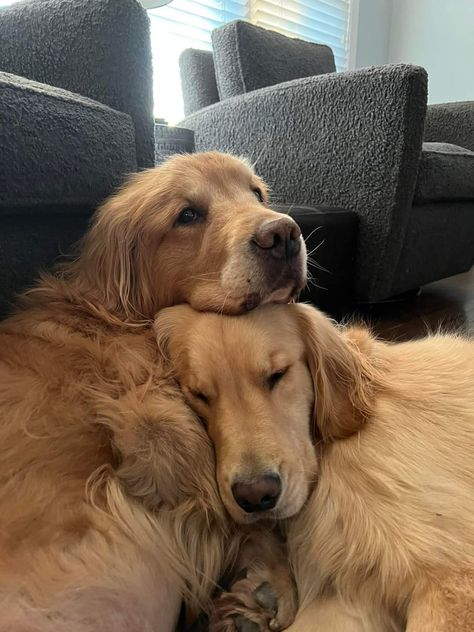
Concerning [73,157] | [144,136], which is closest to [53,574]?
[73,157]

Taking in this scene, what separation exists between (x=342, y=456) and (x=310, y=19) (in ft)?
14.1

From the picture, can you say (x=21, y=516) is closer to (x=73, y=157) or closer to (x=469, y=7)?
(x=73, y=157)

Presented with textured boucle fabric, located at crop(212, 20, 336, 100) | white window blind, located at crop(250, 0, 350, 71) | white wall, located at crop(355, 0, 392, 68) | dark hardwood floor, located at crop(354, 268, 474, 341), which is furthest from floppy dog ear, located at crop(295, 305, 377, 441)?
white wall, located at crop(355, 0, 392, 68)

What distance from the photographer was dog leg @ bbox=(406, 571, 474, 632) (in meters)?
0.68

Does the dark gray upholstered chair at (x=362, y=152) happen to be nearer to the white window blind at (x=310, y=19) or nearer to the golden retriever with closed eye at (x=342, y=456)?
the golden retriever with closed eye at (x=342, y=456)

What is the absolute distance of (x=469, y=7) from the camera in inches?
174

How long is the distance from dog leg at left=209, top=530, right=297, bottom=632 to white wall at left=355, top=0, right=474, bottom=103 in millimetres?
4652

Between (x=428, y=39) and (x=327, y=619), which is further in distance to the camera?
(x=428, y=39)

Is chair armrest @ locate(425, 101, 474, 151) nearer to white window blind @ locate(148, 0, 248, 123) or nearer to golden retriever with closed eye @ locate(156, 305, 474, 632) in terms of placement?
white window blind @ locate(148, 0, 248, 123)

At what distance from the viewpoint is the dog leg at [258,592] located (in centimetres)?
82

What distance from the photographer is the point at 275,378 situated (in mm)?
900

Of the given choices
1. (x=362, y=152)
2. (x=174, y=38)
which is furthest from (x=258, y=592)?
Answer: (x=174, y=38)

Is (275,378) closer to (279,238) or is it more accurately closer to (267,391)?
(267,391)

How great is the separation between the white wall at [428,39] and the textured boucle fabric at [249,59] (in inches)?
90.5
